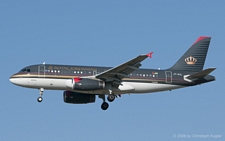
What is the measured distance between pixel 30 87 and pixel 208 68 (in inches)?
735

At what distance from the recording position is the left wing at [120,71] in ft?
164

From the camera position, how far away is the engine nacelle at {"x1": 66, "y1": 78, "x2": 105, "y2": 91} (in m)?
51.8

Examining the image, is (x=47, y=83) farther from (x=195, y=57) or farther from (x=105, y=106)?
(x=195, y=57)

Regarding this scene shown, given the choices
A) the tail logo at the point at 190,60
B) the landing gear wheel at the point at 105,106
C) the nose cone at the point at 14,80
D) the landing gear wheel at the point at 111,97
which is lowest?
the landing gear wheel at the point at 105,106

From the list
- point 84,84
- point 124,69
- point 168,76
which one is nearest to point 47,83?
point 84,84

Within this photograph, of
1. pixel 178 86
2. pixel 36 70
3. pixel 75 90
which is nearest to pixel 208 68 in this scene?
pixel 178 86

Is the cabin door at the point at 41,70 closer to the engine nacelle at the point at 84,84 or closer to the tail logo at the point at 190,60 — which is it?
the engine nacelle at the point at 84,84

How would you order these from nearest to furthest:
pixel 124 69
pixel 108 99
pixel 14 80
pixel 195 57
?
pixel 124 69 → pixel 14 80 → pixel 108 99 → pixel 195 57

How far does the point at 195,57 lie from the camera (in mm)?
59969

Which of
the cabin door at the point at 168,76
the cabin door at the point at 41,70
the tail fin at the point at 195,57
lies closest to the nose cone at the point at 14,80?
the cabin door at the point at 41,70

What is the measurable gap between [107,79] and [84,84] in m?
2.80

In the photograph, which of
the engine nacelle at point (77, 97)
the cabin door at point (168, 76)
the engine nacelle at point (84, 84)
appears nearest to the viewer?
the engine nacelle at point (84, 84)

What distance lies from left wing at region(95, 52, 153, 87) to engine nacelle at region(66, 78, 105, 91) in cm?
73

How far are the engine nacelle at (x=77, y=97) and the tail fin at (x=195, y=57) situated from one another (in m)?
9.91
